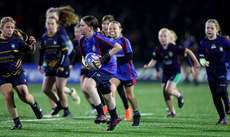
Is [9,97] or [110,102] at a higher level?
[9,97]

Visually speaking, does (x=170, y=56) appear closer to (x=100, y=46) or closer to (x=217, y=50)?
(x=217, y=50)

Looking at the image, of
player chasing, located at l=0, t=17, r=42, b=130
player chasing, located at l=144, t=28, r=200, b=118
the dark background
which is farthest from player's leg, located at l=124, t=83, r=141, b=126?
the dark background

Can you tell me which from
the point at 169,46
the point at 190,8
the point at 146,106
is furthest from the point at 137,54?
the point at 169,46

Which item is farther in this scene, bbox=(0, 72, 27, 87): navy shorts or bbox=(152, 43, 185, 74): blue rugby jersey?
bbox=(152, 43, 185, 74): blue rugby jersey

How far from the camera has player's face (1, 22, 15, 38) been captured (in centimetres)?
738

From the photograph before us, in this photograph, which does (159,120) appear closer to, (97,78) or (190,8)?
(97,78)

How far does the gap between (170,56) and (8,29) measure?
4470 millimetres

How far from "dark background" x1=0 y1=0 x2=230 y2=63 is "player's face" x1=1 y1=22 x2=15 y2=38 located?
17.9 meters

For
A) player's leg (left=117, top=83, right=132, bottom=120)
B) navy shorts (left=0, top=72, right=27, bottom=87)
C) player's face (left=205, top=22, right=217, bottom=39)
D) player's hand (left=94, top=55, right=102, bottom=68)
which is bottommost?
player's leg (left=117, top=83, right=132, bottom=120)

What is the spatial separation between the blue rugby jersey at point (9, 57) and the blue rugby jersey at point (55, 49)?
2022mm

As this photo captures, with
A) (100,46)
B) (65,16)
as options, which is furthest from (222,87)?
(65,16)

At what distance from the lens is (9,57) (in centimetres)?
737

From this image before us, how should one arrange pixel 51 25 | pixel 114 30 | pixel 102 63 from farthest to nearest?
pixel 51 25, pixel 114 30, pixel 102 63

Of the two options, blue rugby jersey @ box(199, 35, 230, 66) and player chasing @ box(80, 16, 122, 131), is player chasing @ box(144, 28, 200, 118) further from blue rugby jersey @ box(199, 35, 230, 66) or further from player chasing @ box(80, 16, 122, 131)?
→ player chasing @ box(80, 16, 122, 131)
